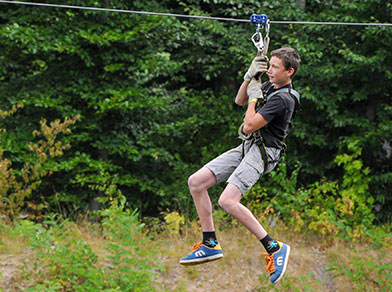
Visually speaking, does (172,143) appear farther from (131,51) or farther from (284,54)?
(284,54)

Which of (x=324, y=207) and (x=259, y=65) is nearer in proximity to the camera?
(x=259, y=65)

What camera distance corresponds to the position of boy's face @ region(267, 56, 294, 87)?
3.76 metres

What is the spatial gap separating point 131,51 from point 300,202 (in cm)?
386

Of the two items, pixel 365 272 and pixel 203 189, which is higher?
pixel 203 189

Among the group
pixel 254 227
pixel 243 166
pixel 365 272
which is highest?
pixel 243 166

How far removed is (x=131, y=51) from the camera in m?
9.48

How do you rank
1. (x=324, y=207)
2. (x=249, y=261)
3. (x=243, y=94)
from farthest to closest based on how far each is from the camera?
(x=324, y=207) < (x=249, y=261) < (x=243, y=94)

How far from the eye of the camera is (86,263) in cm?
655

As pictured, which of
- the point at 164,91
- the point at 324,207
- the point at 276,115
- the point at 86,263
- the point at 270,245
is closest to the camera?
the point at 276,115

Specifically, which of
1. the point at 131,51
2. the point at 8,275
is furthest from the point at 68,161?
the point at 8,275

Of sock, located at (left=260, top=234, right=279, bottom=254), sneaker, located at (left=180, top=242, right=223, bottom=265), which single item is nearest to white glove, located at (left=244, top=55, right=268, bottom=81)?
sock, located at (left=260, top=234, right=279, bottom=254)

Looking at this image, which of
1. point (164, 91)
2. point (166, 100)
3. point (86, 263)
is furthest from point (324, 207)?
point (164, 91)

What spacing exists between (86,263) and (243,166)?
3.44 metres

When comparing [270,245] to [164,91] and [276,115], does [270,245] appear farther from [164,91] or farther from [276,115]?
[164,91]
